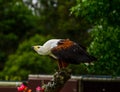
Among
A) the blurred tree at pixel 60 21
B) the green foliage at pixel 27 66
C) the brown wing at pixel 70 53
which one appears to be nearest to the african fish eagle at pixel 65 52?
the brown wing at pixel 70 53

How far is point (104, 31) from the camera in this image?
11031mm

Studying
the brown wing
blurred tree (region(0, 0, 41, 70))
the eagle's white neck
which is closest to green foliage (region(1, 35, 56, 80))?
blurred tree (region(0, 0, 41, 70))

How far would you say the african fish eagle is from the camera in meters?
9.19

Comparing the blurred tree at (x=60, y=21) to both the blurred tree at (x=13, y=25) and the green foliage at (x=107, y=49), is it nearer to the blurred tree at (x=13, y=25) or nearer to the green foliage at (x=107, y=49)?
the blurred tree at (x=13, y=25)

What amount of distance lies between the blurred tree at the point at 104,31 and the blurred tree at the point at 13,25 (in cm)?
1491

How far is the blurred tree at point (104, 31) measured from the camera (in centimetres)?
1078

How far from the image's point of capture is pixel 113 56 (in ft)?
35.3

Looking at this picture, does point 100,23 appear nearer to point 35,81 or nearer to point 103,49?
point 103,49

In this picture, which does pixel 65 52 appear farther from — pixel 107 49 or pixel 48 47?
pixel 107 49

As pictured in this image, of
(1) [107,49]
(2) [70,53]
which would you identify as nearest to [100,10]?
(1) [107,49]

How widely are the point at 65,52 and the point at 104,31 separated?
79.4 inches

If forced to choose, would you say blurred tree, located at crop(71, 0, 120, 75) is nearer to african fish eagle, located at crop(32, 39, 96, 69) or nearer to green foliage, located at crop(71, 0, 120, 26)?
green foliage, located at crop(71, 0, 120, 26)

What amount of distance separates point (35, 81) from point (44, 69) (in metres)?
8.16

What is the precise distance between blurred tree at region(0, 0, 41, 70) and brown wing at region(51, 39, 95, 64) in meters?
16.5
